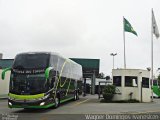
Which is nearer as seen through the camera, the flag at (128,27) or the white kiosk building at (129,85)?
the white kiosk building at (129,85)

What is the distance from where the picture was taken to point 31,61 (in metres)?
19.6

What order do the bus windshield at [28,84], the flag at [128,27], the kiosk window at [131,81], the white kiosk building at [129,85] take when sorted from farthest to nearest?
the flag at [128,27], the kiosk window at [131,81], the white kiosk building at [129,85], the bus windshield at [28,84]

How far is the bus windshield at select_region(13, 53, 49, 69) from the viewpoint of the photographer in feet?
63.6

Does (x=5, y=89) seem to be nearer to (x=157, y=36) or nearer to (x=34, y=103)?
(x=157, y=36)

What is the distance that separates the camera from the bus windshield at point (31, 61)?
19.4 metres

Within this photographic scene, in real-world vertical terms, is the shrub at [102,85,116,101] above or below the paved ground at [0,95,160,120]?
above

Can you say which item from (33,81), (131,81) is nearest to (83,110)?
(33,81)

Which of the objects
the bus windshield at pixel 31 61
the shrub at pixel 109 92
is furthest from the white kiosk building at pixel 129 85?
the bus windshield at pixel 31 61

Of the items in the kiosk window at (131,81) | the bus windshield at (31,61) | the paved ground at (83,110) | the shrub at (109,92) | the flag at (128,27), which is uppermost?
the flag at (128,27)

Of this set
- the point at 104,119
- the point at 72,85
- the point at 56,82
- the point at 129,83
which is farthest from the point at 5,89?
the point at 104,119

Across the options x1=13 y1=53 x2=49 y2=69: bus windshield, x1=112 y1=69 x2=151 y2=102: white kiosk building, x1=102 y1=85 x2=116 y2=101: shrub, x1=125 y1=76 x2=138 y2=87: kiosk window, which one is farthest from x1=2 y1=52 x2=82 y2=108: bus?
x1=125 y1=76 x2=138 y2=87: kiosk window

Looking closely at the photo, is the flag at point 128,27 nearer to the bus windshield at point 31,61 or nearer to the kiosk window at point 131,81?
the kiosk window at point 131,81

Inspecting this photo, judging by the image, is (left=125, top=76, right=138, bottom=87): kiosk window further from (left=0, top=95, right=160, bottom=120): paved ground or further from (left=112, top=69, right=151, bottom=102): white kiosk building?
(left=0, top=95, right=160, bottom=120): paved ground

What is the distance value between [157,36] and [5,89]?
1999 cm
